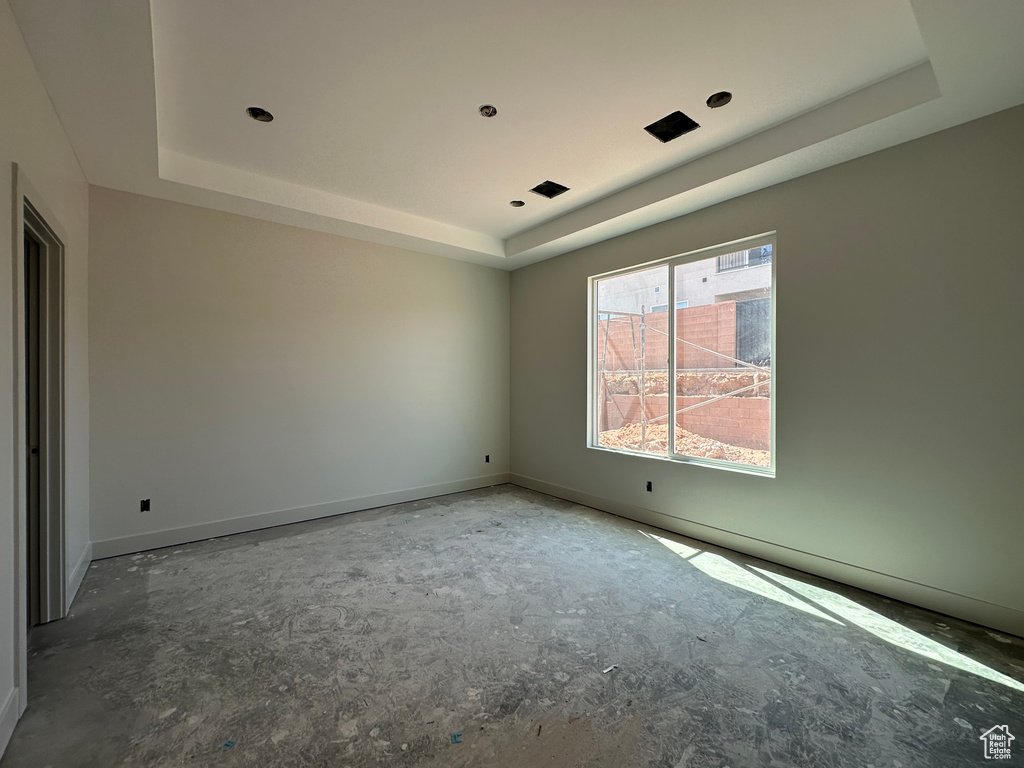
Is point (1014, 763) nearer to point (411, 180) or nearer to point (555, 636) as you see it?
point (555, 636)

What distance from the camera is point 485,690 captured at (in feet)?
6.37

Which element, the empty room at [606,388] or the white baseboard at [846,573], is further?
the white baseboard at [846,573]

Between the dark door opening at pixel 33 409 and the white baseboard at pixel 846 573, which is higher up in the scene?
the dark door opening at pixel 33 409

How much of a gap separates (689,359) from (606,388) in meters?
1.03

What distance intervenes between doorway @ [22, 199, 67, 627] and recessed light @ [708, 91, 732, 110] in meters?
3.77

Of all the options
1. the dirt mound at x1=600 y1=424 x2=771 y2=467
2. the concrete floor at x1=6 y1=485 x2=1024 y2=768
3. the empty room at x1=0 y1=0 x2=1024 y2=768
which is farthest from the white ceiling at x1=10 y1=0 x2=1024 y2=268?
the concrete floor at x1=6 y1=485 x2=1024 y2=768

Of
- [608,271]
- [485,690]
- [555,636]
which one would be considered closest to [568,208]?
[608,271]

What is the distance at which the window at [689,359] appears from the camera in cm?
350

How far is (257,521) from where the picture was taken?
13.1ft

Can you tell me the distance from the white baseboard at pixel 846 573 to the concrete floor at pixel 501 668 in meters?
0.08

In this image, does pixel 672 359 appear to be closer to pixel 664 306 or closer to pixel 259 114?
pixel 664 306

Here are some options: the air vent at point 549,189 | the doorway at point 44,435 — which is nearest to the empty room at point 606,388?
the doorway at point 44,435

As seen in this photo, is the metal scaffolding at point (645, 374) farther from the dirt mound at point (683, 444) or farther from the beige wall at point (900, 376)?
the beige wall at point (900, 376)

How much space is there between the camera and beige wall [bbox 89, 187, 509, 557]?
11.3ft
